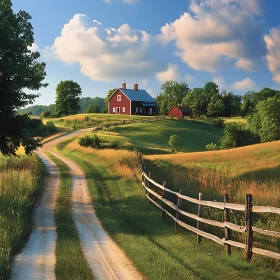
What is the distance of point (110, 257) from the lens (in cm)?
1109

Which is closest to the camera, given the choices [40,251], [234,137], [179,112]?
[40,251]

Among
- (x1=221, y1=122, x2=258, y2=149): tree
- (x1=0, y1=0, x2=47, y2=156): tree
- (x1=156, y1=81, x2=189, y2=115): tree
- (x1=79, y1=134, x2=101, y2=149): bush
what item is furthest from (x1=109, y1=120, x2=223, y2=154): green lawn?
(x1=156, y1=81, x2=189, y2=115): tree

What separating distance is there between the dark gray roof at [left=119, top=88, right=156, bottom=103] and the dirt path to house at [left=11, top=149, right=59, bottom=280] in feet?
305

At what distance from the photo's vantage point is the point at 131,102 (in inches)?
4336

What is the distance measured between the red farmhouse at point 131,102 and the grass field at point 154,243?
87.2m

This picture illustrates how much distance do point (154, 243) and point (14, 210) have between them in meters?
6.21

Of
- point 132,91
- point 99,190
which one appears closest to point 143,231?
point 99,190

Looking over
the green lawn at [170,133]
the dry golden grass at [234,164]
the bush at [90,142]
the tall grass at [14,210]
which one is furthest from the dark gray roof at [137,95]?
the tall grass at [14,210]

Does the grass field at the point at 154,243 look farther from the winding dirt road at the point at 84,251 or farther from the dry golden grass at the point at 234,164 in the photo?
the dry golden grass at the point at 234,164

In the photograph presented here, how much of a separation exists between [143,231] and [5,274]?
6.34 meters

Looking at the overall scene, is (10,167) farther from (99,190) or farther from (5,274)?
(5,274)

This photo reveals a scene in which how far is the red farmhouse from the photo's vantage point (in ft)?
364

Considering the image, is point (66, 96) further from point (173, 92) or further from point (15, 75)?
point (15, 75)

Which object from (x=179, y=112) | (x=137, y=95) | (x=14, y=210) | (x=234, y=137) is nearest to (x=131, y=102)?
(x=137, y=95)
